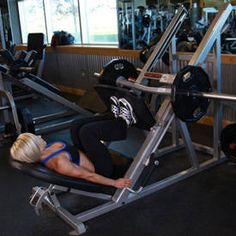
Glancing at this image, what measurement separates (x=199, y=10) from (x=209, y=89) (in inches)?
90.0

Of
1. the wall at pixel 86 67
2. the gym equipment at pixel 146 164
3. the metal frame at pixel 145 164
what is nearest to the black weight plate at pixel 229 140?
the gym equipment at pixel 146 164

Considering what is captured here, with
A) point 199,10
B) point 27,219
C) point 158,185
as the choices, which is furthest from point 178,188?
point 199,10

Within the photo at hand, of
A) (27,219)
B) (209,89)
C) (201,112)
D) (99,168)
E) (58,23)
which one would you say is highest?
(58,23)

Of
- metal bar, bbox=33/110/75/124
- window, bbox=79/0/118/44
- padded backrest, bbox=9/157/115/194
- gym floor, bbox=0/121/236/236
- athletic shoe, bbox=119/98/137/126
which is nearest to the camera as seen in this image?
padded backrest, bbox=9/157/115/194

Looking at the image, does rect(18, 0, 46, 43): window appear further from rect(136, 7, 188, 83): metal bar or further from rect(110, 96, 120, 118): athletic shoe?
rect(110, 96, 120, 118): athletic shoe

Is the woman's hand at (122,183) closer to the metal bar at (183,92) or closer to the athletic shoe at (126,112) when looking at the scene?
the athletic shoe at (126,112)

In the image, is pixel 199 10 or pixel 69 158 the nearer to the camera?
pixel 69 158

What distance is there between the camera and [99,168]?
232cm

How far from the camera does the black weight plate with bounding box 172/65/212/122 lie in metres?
2.27

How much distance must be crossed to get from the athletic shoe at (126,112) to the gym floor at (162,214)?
60 centimetres

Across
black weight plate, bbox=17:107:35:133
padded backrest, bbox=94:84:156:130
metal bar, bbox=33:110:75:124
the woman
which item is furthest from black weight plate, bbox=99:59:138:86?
metal bar, bbox=33:110:75:124

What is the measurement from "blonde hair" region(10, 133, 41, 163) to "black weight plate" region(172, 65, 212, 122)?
36.4 inches

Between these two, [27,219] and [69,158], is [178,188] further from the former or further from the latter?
[27,219]

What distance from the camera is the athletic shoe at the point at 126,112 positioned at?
2.45 meters
